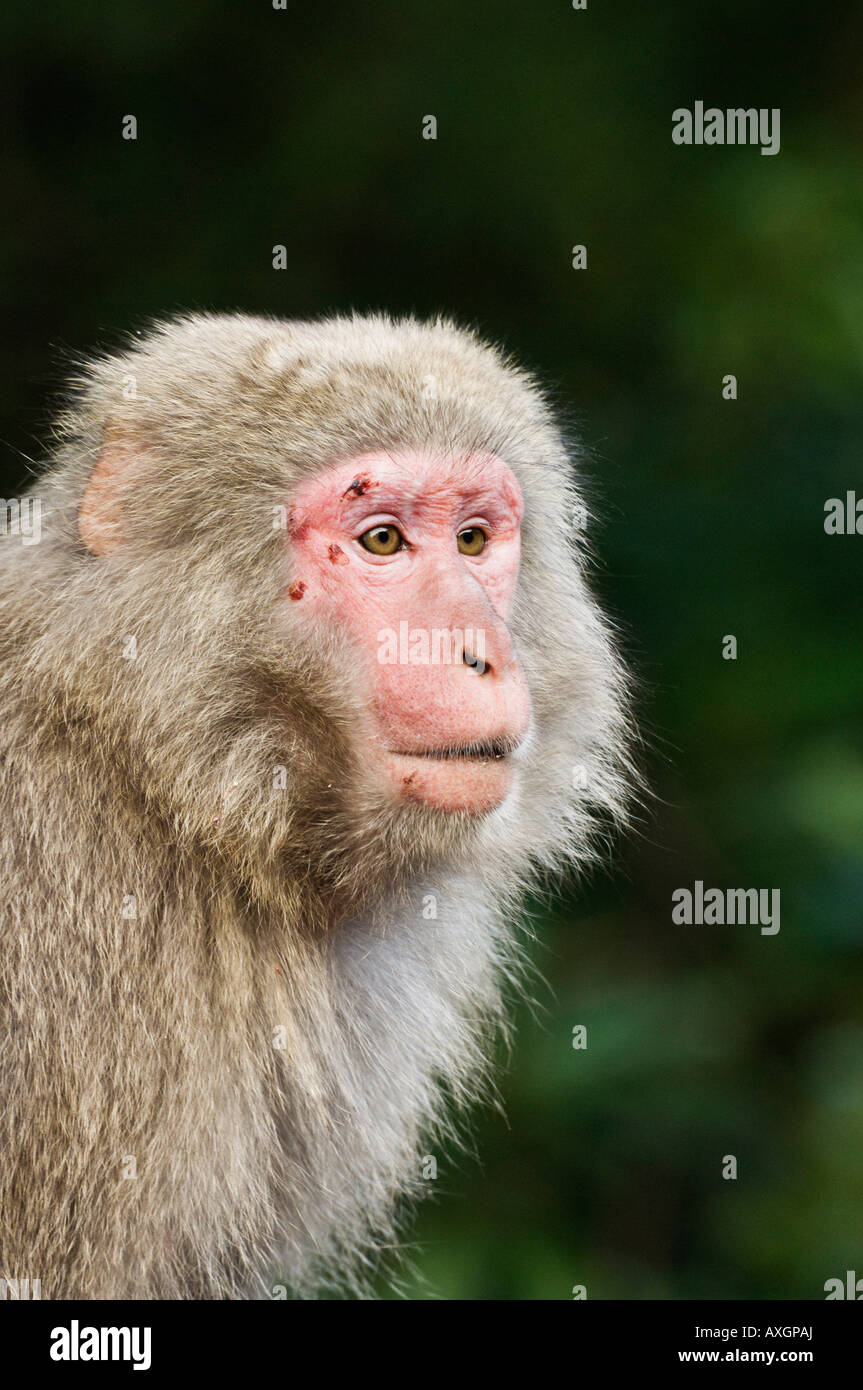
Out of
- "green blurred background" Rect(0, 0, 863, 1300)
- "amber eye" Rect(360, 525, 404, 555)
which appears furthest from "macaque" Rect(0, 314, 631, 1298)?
"green blurred background" Rect(0, 0, 863, 1300)

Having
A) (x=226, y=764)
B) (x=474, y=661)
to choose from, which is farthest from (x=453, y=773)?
(x=226, y=764)

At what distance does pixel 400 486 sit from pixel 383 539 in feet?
0.43

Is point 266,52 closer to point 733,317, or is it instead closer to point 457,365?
point 733,317

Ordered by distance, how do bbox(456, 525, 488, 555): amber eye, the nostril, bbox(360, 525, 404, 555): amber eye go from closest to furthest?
1. the nostril
2. bbox(360, 525, 404, 555): amber eye
3. bbox(456, 525, 488, 555): amber eye

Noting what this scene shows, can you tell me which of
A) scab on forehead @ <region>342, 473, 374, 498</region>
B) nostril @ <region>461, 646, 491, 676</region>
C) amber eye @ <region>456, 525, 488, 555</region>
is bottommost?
nostril @ <region>461, 646, 491, 676</region>

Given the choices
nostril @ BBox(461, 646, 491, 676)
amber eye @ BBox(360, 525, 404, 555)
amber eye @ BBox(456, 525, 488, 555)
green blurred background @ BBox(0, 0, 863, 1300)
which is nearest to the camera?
nostril @ BBox(461, 646, 491, 676)

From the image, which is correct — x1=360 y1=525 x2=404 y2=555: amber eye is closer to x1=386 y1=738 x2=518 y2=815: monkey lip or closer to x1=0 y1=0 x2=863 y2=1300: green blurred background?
x1=386 y1=738 x2=518 y2=815: monkey lip

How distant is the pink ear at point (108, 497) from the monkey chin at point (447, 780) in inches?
31.9

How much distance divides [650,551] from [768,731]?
815 millimetres

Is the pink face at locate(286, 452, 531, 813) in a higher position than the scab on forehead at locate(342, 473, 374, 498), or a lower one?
lower

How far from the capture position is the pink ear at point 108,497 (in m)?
3.65

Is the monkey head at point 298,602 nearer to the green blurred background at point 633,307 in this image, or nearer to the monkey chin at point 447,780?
the monkey chin at point 447,780

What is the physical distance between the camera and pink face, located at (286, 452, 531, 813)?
3465 millimetres

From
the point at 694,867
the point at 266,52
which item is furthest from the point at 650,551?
the point at 266,52
